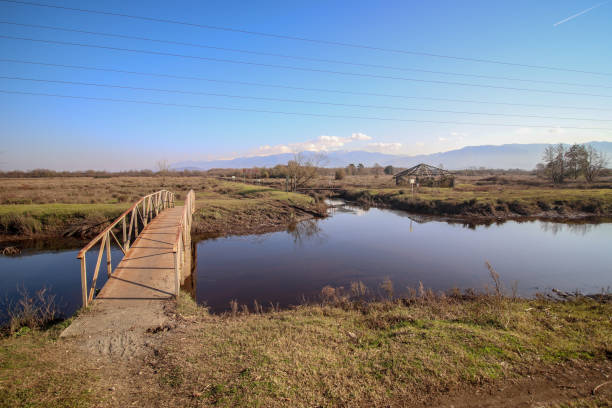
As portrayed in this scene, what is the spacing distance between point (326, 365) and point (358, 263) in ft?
32.9

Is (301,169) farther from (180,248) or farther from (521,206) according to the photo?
(180,248)

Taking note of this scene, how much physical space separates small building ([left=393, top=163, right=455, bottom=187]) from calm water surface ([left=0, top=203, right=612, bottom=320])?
25.4 m

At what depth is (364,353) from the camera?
16.9ft

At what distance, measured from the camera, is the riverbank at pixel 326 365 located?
13.0 feet

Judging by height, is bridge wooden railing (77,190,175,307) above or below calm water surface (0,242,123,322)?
above

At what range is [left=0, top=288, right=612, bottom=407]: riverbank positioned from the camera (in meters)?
3.95

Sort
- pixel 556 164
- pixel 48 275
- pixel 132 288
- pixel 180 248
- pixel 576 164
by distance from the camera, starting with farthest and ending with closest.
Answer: pixel 556 164 < pixel 576 164 < pixel 48 275 < pixel 180 248 < pixel 132 288

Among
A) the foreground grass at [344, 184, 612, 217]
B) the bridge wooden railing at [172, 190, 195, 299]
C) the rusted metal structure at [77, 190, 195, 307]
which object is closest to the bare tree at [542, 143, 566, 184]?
the foreground grass at [344, 184, 612, 217]

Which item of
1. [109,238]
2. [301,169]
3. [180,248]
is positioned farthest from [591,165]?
[109,238]

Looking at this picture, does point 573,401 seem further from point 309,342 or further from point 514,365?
point 309,342

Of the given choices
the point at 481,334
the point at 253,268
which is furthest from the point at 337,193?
the point at 481,334

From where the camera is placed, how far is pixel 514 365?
16.0 ft

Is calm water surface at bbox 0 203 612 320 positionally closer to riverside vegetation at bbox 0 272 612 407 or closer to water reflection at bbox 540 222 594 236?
water reflection at bbox 540 222 594 236

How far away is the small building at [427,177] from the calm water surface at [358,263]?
2535 cm
